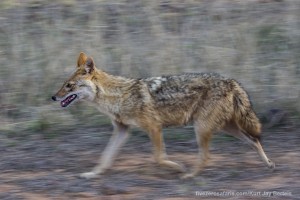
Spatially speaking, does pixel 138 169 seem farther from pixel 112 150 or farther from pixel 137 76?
pixel 137 76

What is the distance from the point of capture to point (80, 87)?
7.51 meters

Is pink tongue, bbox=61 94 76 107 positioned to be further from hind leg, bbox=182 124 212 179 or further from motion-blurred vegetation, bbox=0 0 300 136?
motion-blurred vegetation, bbox=0 0 300 136

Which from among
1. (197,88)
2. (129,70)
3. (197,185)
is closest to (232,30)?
(129,70)

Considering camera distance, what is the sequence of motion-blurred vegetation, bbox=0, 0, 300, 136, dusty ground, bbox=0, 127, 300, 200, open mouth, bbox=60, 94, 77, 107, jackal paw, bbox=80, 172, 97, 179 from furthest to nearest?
motion-blurred vegetation, bbox=0, 0, 300, 136 → open mouth, bbox=60, 94, 77, 107 → jackal paw, bbox=80, 172, 97, 179 → dusty ground, bbox=0, 127, 300, 200

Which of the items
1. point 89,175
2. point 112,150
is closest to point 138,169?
point 112,150

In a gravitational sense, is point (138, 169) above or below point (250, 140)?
below

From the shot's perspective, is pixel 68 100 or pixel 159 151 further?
pixel 68 100

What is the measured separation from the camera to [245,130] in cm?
761

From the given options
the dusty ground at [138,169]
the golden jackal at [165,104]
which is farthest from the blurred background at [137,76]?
the golden jackal at [165,104]

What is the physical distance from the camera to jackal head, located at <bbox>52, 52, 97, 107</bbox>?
7512 mm

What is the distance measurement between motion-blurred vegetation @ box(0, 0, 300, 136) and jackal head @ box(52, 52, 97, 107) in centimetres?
180

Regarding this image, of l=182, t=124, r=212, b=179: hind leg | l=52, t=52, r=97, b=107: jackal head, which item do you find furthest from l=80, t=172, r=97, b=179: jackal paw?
l=182, t=124, r=212, b=179: hind leg

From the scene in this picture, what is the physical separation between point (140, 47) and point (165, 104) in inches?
138

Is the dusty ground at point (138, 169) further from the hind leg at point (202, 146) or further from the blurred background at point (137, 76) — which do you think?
the hind leg at point (202, 146)
